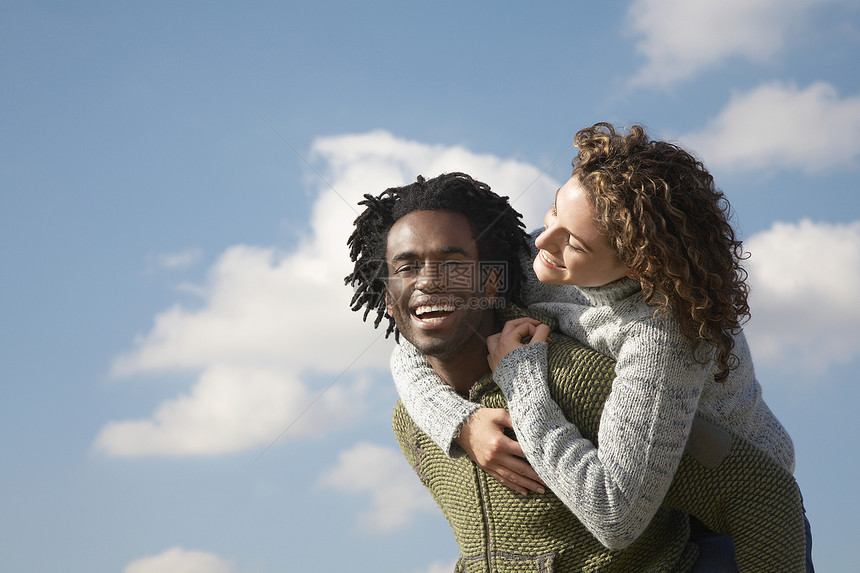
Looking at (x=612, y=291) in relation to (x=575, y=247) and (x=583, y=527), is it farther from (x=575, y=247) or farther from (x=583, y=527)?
(x=583, y=527)

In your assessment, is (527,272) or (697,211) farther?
(527,272)

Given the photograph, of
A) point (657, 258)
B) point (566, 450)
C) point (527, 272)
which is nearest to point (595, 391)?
point (566, 450)

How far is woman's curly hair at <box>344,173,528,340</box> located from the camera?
168 inches

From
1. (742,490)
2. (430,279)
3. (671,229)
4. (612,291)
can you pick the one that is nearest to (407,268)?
(430,279)

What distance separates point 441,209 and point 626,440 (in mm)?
1389

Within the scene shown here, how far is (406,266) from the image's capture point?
413cm

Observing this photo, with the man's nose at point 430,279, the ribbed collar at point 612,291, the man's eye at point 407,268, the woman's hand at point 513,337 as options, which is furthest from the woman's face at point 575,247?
the man's eye at point 407,268

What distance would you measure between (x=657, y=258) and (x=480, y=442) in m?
1.08

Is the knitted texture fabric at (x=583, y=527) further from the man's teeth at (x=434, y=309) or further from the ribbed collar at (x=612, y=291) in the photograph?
the man's teeth at (x=434, y=309)

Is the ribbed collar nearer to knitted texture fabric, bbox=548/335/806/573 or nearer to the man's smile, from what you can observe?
knitted texture fabric, bbox=548/335/806/573

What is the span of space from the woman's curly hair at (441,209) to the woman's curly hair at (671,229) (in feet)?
2.32

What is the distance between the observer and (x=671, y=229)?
355 centimetres

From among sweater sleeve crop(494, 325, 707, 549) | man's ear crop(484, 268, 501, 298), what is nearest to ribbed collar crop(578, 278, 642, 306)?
sweater sleeve crop(494, 325, 707, 549)

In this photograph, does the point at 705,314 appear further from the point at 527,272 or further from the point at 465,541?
the point at 465,541
